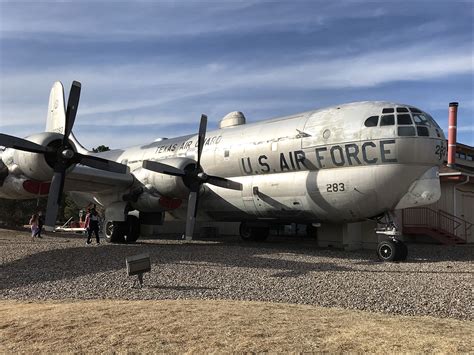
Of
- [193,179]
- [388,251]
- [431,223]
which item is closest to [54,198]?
[193,179]

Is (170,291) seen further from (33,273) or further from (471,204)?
(471,204)

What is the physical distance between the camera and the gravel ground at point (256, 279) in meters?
9.02

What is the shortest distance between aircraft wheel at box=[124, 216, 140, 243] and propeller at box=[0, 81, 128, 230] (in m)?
5.58

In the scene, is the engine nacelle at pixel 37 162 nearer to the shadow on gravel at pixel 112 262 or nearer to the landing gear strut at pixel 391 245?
the shadow on gravel at pixel 112 262

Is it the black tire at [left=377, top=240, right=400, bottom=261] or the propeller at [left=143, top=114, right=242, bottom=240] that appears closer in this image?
the black tire at [left=377, top=240, right=400, bottom=261]

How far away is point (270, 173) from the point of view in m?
18.0

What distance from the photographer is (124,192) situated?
66.5 ft

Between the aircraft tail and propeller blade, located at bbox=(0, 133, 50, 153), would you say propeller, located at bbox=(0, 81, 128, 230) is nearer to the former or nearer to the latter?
propeller blade, located at bbox=(0, 133, 50, 153)

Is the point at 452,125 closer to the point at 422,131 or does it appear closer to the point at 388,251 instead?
the point at 422,131

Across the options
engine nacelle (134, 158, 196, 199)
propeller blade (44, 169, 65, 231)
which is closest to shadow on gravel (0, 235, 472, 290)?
propeller blade (44, 169, 65, 231)

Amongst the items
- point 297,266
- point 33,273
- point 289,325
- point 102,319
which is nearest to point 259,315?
point 289,325

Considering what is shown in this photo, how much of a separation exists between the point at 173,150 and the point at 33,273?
11.0 meters

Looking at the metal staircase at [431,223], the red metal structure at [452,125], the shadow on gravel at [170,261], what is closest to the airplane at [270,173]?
the shadow on gravel at [170,261]

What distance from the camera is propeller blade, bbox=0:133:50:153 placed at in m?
13.9
